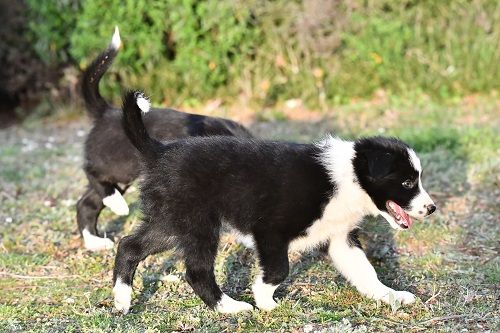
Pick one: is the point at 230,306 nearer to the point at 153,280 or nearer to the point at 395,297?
the point at 153,280

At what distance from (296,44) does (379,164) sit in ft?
20.5

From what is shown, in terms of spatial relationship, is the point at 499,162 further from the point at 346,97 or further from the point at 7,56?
the point at 7,56

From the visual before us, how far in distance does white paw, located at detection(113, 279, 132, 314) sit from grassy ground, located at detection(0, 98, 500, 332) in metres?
0.07

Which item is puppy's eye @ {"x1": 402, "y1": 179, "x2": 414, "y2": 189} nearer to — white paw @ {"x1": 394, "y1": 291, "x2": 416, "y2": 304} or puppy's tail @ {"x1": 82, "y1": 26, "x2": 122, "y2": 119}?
white paw @ {"x1": 394, "y1": 291, "x2": 416, "y2": 304}

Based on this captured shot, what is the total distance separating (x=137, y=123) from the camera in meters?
4.25

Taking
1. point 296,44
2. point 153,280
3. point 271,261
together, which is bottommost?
point 296,44

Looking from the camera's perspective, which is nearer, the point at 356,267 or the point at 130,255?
the point at 130,255

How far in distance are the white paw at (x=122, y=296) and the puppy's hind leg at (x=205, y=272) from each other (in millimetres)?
364

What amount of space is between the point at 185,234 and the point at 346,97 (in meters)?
6.46

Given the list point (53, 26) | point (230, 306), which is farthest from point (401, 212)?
point (53, 26)

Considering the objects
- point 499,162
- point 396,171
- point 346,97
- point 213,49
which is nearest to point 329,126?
point 346,97

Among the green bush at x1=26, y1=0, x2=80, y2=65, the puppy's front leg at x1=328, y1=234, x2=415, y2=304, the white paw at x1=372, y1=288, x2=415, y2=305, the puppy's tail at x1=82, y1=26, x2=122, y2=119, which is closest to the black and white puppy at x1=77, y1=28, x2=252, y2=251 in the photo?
the puppy's tail at x1=82, y1=26, x2=122, y2=119

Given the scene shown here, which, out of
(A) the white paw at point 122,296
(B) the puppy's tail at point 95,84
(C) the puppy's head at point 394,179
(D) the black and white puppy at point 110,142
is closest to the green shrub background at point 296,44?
(B) the puppy's tail at point 95,84

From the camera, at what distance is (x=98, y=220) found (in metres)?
6.03
